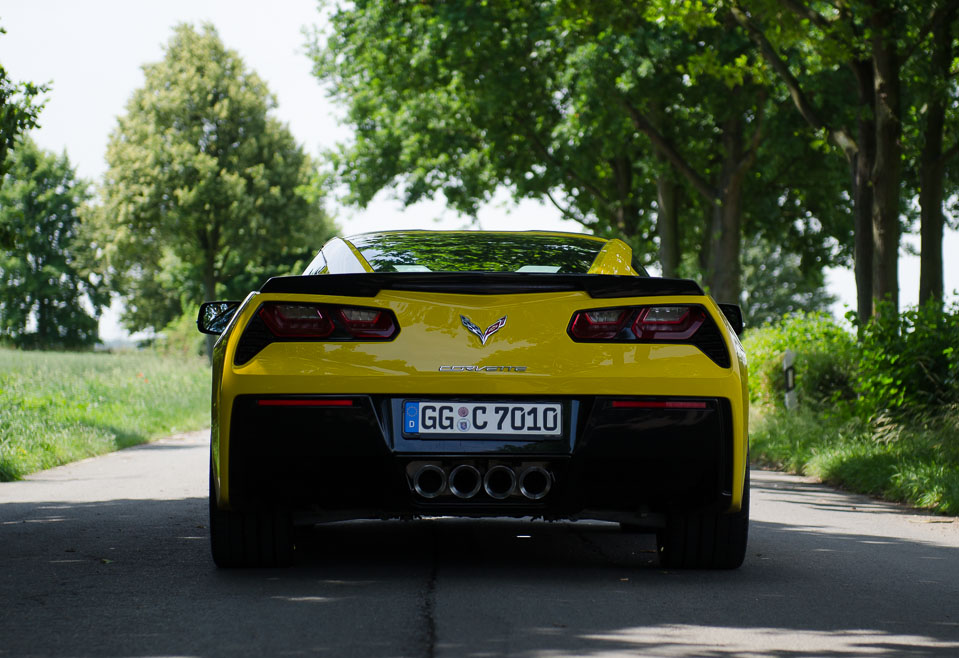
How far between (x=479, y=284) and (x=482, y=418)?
1.81 ft

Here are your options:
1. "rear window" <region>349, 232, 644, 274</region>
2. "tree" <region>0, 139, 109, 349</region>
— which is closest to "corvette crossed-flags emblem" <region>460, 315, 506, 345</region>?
"rear window" <region>349, 232, 644, 274</region>

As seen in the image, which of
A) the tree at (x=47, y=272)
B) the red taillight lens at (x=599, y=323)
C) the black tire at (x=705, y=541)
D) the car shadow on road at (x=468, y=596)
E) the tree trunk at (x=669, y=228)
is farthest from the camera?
the tree at (x=47, y=272)

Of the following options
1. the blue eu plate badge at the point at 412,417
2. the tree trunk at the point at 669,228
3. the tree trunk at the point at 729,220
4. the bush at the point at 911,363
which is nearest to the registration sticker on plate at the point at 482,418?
the blue eu plate badge at the point at 412,417

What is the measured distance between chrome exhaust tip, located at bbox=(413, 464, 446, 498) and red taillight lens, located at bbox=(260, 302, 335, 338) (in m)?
0.66

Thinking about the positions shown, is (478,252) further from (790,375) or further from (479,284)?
(790,375)

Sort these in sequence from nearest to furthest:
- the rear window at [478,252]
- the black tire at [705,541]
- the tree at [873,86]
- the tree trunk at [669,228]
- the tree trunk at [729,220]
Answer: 1. the black tire at [705,541]
2. the rear window at [478,252]
3. the tree at [873,86]
4. the tree trunk at [729,220]
5. the tree trunk at [669,228]

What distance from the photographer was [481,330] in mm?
5293

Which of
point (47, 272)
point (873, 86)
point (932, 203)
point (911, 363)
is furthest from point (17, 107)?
point (47, 272)

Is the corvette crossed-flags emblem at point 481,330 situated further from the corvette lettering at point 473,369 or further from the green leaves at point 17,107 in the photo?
the green leaves at point 17,107

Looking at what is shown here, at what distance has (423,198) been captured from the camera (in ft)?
107

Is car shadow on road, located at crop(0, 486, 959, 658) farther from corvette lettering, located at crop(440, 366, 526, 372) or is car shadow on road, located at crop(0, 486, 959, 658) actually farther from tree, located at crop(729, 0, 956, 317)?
tree, located at crop(729, 0, 956, 317)

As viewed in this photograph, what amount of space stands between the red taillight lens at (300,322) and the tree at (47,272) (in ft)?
232

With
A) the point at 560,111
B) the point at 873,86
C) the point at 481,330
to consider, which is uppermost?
the point at 560,111

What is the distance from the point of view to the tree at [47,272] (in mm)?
73375
